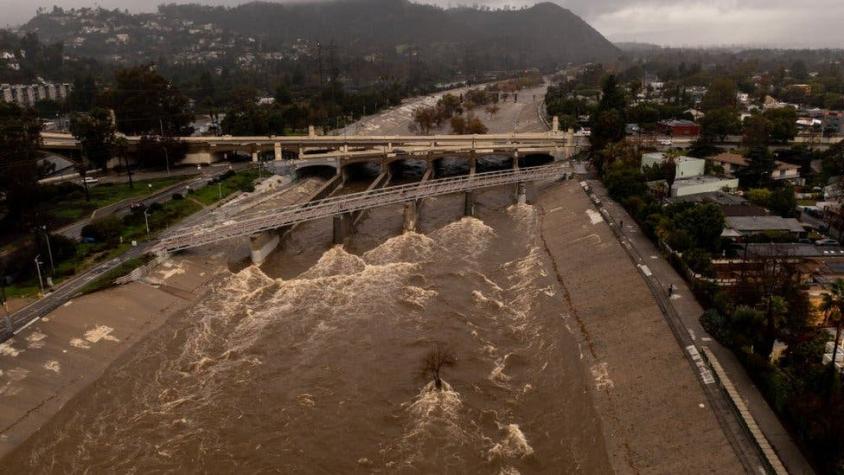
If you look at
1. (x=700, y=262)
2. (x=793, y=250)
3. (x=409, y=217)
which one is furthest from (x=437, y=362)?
(x=793, y=250)

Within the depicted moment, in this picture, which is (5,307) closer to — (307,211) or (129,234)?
(129,234)

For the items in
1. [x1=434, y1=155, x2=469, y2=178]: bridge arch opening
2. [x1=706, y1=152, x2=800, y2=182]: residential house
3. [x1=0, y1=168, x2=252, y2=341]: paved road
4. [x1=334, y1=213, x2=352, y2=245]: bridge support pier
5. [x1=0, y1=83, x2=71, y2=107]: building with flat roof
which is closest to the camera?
[x1=0, y1=168, x2=252, y2=341]: paved road

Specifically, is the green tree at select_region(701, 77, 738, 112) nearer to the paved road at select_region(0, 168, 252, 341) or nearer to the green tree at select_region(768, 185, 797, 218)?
the green tree at select_region(768, 185, 797, 218)

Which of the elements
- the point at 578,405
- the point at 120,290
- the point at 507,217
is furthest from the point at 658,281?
the point at 120,290

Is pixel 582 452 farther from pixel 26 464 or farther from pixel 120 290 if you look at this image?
pixel 120 290

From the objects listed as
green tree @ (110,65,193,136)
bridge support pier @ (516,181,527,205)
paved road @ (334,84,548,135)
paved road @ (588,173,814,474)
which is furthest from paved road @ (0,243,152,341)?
paved road @ (334,84,548,135)
